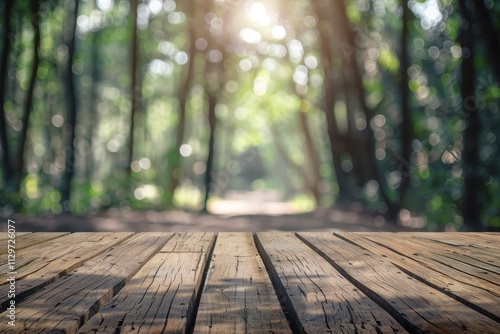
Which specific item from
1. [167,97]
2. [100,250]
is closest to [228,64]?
[167,97]

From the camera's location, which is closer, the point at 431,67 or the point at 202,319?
the point at 202,319

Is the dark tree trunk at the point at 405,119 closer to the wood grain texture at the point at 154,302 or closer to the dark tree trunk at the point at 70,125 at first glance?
the dark tree trunk at the point at 70,125

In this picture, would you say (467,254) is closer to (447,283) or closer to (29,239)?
(447,283)

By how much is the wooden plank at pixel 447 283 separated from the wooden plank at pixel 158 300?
1.10 m

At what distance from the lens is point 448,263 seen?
11.1 ft

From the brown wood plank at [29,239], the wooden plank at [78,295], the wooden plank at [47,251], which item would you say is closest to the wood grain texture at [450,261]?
the wooden plank at [78,295]

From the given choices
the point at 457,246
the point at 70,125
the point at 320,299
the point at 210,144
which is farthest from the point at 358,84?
the point at 320,299

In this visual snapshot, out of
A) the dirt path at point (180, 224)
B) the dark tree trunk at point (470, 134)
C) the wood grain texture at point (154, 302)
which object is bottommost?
the dirt path at point (180, 224)

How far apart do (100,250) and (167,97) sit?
30.3 meters

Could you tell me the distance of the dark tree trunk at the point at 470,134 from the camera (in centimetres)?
920

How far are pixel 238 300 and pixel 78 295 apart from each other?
68 centimetres

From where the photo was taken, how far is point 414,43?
16.8 metres

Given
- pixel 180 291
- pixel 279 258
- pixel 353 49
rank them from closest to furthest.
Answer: pixel 180 291 < pixel 279 258 < pixel 353 49

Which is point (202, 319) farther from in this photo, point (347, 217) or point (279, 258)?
point (347, 217)
